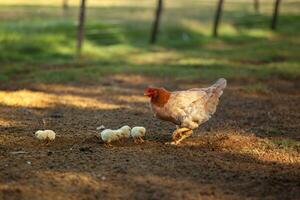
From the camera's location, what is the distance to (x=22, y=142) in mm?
9648

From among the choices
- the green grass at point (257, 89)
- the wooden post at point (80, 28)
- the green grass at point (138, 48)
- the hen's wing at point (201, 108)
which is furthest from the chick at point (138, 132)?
the wooden post at point (80, 28)

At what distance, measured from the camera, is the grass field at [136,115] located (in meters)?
7.54

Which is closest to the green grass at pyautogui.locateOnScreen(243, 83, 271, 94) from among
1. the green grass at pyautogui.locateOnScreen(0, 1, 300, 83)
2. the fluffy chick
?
the green grass at pyautogui.locateOnScreen(0, 1, 300, 83)

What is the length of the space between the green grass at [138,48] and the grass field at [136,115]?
8 cm

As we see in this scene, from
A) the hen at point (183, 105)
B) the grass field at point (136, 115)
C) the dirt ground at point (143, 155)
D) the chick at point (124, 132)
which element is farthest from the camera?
the chick at point (124, 132)

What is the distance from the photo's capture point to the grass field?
754cm

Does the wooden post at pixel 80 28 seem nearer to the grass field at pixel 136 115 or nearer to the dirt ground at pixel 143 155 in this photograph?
the grass field at pixel 136 115

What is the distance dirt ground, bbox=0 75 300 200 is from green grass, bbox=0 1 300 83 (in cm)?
424

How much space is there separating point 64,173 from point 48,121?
13.3 ft

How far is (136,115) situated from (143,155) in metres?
4.01

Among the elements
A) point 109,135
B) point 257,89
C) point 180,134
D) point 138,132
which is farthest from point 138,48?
point 109,135

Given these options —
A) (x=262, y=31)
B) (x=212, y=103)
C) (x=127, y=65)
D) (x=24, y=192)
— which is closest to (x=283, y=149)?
(x=212, y=103)

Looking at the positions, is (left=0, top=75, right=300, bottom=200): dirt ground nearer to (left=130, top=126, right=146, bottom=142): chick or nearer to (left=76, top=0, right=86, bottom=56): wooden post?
(left=130, top=126, right=146, bottom=142): chick

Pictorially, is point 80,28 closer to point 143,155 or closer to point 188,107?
point 188,107
